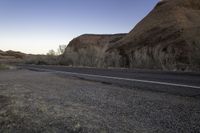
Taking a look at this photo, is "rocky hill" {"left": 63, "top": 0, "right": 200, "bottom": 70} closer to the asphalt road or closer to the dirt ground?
Result: the asphalt road

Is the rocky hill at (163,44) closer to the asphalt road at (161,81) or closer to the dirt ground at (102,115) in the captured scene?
the asphalt road at (161,81)

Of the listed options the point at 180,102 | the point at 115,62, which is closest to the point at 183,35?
the point at 115,62

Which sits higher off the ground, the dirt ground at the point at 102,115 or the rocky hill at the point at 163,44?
the rocky hill at the point at 163,44

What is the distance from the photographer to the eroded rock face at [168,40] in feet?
51.4

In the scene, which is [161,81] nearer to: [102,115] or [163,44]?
[102,115]

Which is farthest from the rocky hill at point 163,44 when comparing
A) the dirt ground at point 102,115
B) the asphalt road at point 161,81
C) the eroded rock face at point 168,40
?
the dirt ground at point 102,115

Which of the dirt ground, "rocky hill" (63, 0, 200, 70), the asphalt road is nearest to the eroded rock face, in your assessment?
"rocky hill" (63, 0, 200, 70)

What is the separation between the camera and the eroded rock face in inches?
617

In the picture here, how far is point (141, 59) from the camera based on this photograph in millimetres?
17031

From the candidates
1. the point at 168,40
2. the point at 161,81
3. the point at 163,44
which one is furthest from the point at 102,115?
the point at 168,40

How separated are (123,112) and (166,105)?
872 millimetres

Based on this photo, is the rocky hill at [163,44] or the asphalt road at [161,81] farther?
the rocky hill at [163,44]

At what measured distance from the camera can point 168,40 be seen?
2378 cm

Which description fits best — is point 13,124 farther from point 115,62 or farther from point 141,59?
point 115,62
